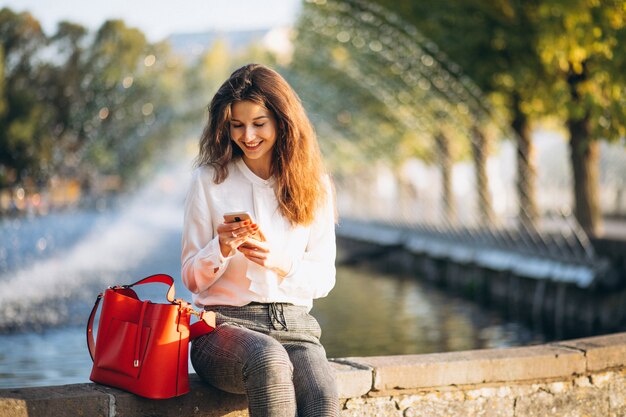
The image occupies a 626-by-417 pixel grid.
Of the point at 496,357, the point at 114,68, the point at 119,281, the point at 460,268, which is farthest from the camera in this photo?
the point at 114,68

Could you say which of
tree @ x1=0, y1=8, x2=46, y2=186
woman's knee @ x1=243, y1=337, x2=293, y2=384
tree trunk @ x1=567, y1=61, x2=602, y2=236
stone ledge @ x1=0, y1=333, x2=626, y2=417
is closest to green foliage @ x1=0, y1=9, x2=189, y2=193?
tree @ x1=0, y1=8, x2=46, y2=186

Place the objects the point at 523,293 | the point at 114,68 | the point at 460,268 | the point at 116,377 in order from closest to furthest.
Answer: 1. the point at 116,377
2. the point at 523,293
3. the point at 460,268
4. the point at 114,68

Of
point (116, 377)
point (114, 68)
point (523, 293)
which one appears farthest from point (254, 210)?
point (114, 68)

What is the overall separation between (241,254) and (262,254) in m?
0.16

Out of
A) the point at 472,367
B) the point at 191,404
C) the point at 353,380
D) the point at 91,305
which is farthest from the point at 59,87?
the point at 191,404

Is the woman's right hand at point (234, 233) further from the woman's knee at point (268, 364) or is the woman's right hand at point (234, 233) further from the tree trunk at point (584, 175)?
the tree trunk at point (584, 175)

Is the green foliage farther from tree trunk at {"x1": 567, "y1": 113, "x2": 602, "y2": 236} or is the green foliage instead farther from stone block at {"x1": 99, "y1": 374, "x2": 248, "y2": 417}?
stone block at {"x1": 99, "y1": 374, "x2": 248, "y2": 417}

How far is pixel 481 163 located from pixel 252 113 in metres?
22.6

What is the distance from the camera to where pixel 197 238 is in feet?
16.6

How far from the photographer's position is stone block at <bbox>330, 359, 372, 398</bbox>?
565cm

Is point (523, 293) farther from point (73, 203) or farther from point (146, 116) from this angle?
point (146, 116)

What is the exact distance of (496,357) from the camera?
614 cm

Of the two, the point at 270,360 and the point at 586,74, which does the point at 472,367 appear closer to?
the point at 270,360

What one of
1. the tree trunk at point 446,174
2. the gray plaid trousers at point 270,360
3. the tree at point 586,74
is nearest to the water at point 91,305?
the tree at point 586,74
